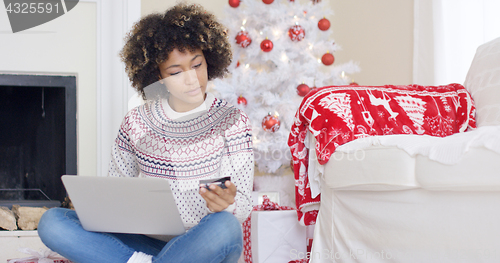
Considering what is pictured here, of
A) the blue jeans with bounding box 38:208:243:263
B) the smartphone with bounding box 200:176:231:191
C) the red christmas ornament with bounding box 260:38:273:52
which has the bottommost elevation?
the blue jeans with bounding box 38:208:243:263

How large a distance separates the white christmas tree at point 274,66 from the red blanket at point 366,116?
0.72m

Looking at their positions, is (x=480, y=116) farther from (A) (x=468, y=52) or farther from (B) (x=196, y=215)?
(B) (x=196, y=215)

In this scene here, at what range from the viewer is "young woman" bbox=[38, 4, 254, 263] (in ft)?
3.19

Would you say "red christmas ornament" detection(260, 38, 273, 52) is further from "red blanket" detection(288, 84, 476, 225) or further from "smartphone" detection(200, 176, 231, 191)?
"smartphone" detection(200, 176, 231, 191)

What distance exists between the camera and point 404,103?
4.30 feet

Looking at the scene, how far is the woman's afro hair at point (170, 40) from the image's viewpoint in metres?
1.17

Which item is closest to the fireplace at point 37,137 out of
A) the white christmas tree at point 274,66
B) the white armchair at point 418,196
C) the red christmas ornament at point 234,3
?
the white christmas tree at point 274,66

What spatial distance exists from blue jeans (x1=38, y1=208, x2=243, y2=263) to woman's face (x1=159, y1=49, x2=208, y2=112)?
318 millimetres

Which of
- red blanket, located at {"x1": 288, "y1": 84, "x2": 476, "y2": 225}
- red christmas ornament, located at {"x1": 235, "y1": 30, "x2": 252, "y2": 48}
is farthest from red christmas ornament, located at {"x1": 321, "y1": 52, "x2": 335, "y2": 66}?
red blanket, located at {"x1": 288, "y1": 84, "x2": 476, "y2": 225}

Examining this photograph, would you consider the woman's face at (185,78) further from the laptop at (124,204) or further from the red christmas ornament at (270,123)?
the red christmas ornament at (270,123)

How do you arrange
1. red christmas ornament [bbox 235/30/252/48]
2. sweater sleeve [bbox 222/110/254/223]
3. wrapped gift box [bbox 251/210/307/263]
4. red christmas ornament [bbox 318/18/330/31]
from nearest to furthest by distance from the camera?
sweater sleeve [bbox 222/110/254/223] < wrapped gift box [bbox 251/210/307/263] < red christmas ornament [bbox 235/30/252/48] < red christmas ornament [bbox 318/18/330/31]

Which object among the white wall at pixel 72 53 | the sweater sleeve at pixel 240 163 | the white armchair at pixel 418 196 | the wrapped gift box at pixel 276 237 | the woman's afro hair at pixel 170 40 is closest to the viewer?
the white armchair at pixel 418 196

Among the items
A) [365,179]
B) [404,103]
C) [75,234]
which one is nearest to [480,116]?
[404,103]

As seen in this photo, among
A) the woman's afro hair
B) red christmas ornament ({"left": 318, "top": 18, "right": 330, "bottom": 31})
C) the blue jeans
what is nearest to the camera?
the blue jeans
